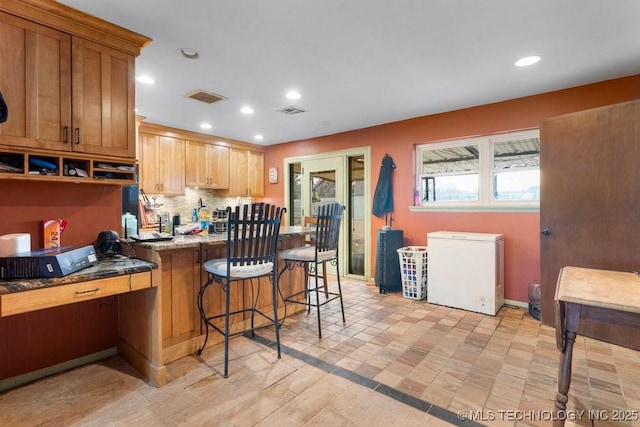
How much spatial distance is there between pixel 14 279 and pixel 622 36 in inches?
164

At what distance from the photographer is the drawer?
4.95 feet

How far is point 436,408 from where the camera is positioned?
1789 mm

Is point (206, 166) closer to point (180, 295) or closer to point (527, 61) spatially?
point (180, 295)

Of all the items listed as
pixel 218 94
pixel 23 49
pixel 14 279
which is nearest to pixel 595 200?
pixel 218 94

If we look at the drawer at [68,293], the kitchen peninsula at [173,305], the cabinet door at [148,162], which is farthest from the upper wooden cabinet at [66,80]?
the cabinet door at [148,162]

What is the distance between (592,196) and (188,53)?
362cm

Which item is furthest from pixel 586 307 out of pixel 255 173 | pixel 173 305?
pixel 255 173

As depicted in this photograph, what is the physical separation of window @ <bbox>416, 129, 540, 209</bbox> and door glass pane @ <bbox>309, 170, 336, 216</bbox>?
4.84 ft

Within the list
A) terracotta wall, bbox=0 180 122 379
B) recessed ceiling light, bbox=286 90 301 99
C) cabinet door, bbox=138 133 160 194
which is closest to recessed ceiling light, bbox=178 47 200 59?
recessed ceiling light, bbox=286 90 301 99

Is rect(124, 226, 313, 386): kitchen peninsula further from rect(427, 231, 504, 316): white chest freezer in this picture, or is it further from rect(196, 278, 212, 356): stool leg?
rect(427, 231, 504, 316): white chest freezer

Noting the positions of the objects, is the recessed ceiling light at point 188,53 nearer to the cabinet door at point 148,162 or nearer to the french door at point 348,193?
the cabinet door at point 148,162

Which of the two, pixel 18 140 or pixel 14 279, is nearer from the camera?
pixel 14 279

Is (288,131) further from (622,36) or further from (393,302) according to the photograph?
(622,36)

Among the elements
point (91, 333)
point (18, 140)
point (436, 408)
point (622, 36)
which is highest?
point (622, 36)
